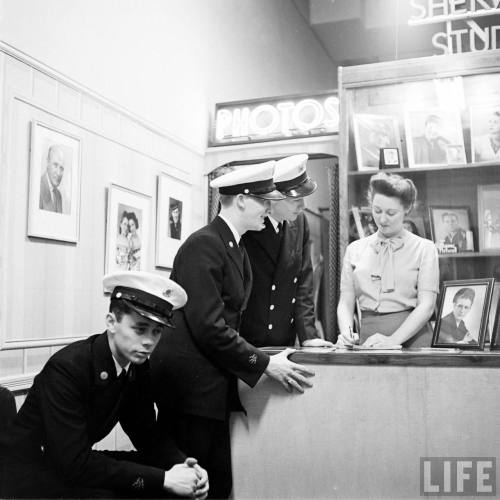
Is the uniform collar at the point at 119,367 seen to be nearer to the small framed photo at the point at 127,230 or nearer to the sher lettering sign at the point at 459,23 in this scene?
the small framed photo at the point at 127,230

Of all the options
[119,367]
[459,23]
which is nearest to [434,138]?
[459,23]

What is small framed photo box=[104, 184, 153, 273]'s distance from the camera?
133 inches

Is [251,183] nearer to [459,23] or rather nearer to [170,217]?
[170,217]

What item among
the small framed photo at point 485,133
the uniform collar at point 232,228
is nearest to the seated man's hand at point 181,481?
the uniform collar at point 232,228

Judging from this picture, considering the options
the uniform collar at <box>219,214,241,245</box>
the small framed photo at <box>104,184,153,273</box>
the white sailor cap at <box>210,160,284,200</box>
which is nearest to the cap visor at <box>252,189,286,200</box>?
the white sailor cap at <box>210,160,284,200</box>

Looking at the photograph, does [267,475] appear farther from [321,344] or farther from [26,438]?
[26,438]

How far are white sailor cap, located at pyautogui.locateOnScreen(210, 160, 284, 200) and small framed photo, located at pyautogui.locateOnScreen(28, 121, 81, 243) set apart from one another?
1.05 metres

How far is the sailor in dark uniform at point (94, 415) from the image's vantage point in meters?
1.72

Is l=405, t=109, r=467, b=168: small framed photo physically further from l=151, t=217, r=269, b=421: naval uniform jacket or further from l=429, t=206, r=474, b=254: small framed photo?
l=151, t=217, r=269, b=421: naval uniform jacket

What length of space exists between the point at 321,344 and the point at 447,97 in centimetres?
206

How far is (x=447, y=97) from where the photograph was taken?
12.4 ft

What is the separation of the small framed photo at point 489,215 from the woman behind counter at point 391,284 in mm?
783

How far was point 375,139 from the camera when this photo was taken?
3.87m

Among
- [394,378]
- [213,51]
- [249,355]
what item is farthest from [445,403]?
[213,51]
